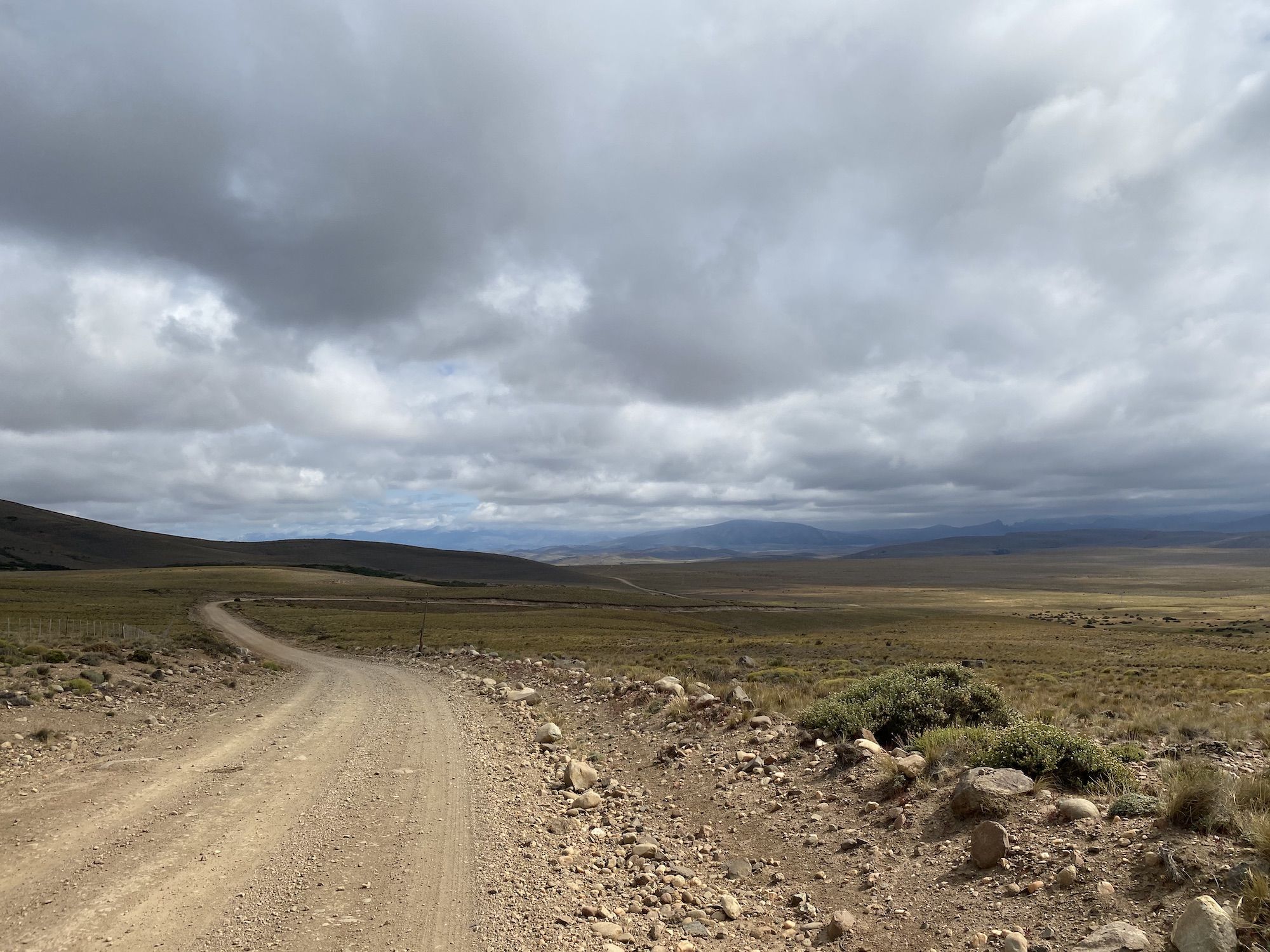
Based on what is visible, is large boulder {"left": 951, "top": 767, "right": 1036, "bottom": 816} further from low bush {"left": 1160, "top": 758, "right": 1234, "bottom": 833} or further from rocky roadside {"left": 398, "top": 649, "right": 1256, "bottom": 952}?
low bush {"left": 1160, "top": 758, "right": 1234, "bottom": 833}

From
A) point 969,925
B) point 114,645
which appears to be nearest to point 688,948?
point 969,925

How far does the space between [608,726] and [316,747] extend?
6.25m

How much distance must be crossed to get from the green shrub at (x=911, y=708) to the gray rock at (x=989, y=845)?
14.7ft

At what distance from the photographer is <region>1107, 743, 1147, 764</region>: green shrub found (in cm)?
999

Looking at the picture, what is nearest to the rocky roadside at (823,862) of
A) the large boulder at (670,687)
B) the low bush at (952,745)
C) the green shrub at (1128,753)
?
the low bush at (952,745)

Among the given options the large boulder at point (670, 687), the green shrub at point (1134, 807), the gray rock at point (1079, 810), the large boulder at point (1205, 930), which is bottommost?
the large boulder at point (670, 687)

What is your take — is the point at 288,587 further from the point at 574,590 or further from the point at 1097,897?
the point at 1097,897

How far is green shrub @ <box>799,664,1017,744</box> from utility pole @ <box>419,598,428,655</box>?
2734 centimetres

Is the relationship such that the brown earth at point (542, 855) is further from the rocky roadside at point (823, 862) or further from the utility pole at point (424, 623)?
the utility pole at point (424, 623)

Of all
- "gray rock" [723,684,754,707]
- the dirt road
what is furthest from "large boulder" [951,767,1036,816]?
"gray rock" [723,684,754,707]

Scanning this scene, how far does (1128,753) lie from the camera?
10133 millimetres

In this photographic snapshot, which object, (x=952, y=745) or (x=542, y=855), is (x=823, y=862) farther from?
(x=542, y=855)

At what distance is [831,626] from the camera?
78812 mm

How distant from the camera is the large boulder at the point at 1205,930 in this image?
454 centimetres
